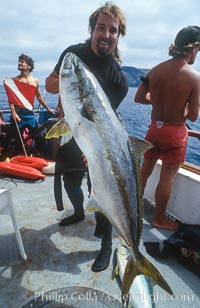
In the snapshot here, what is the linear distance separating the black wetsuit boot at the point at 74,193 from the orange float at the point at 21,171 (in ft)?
6.18

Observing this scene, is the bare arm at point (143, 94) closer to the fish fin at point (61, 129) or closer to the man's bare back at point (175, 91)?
the man's bare back at point (175, 91)

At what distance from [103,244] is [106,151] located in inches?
65.3

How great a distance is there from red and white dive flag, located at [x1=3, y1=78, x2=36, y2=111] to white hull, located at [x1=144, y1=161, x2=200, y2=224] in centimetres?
450

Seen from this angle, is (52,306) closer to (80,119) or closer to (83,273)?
(83,273)

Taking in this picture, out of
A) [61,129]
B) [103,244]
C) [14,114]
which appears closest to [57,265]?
[103,244]

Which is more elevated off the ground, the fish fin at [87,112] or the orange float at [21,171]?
the fish fin at [87,112]

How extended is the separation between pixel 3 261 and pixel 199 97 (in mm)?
2982

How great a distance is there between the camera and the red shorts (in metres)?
3.53

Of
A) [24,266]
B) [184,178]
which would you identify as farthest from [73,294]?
[184,178]

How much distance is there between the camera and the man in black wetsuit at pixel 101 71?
2.41 meters

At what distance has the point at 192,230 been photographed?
3051 millimetres

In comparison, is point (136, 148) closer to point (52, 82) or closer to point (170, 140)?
point (52, 82)

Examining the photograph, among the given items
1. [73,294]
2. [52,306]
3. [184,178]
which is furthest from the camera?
[184,178]

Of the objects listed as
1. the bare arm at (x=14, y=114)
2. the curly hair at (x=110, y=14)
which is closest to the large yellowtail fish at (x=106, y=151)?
the curly hair at (x=110, y=14)
